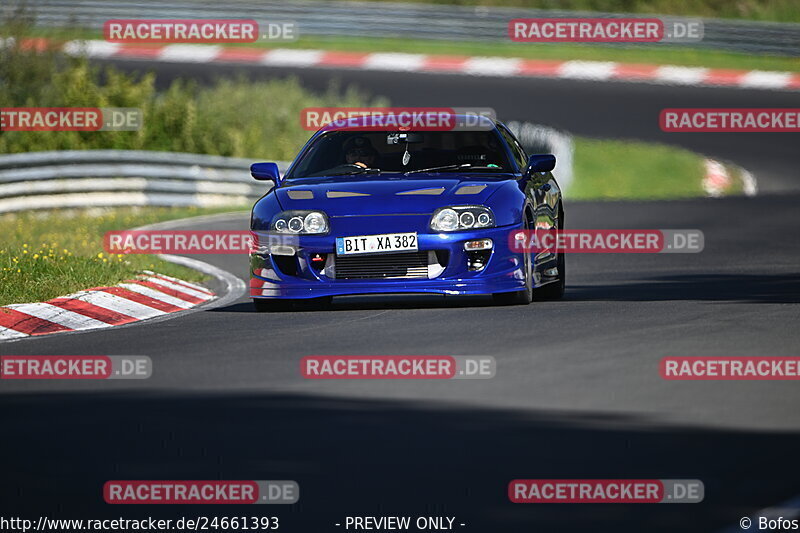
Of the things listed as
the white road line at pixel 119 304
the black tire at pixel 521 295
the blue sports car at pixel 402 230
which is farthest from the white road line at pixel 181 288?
the black tire at pixel 521 295

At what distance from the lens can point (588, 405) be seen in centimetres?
718

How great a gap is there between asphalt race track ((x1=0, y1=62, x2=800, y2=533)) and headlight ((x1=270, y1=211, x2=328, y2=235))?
59cm

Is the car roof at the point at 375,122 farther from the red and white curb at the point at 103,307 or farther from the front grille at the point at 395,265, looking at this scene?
the red and white curb at the point at 103,307

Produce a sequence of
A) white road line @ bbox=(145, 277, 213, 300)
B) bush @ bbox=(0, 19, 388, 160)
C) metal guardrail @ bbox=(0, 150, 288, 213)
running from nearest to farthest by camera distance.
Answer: white road line @ bbox=(145, 277, 213, 300) < metal guardrail @ bbox=(0, 150, 288, 213) < bush @ bbox=(0, 19, 388, 160)

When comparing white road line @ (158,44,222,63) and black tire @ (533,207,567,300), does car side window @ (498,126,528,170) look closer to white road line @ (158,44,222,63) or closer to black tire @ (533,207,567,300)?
black tire @ (533,207,567,300)

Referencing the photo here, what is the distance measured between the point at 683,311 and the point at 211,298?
13.4ft

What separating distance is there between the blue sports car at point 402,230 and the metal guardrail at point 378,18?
2605 cm

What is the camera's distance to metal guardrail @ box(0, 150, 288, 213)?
23.0 metres

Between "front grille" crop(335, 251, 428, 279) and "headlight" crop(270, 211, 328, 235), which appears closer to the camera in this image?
"front grille" crop(335, 251, 428, 279)

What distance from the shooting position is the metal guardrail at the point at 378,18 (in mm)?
37219

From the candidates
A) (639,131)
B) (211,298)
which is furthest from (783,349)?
(639,131)

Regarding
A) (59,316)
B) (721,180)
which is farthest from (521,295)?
(721,180)

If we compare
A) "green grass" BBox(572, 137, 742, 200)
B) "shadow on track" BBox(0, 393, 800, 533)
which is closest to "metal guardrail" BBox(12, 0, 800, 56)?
"green grass" BBox(572, 137, 742, 200)

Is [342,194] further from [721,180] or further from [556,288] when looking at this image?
[721,180]
